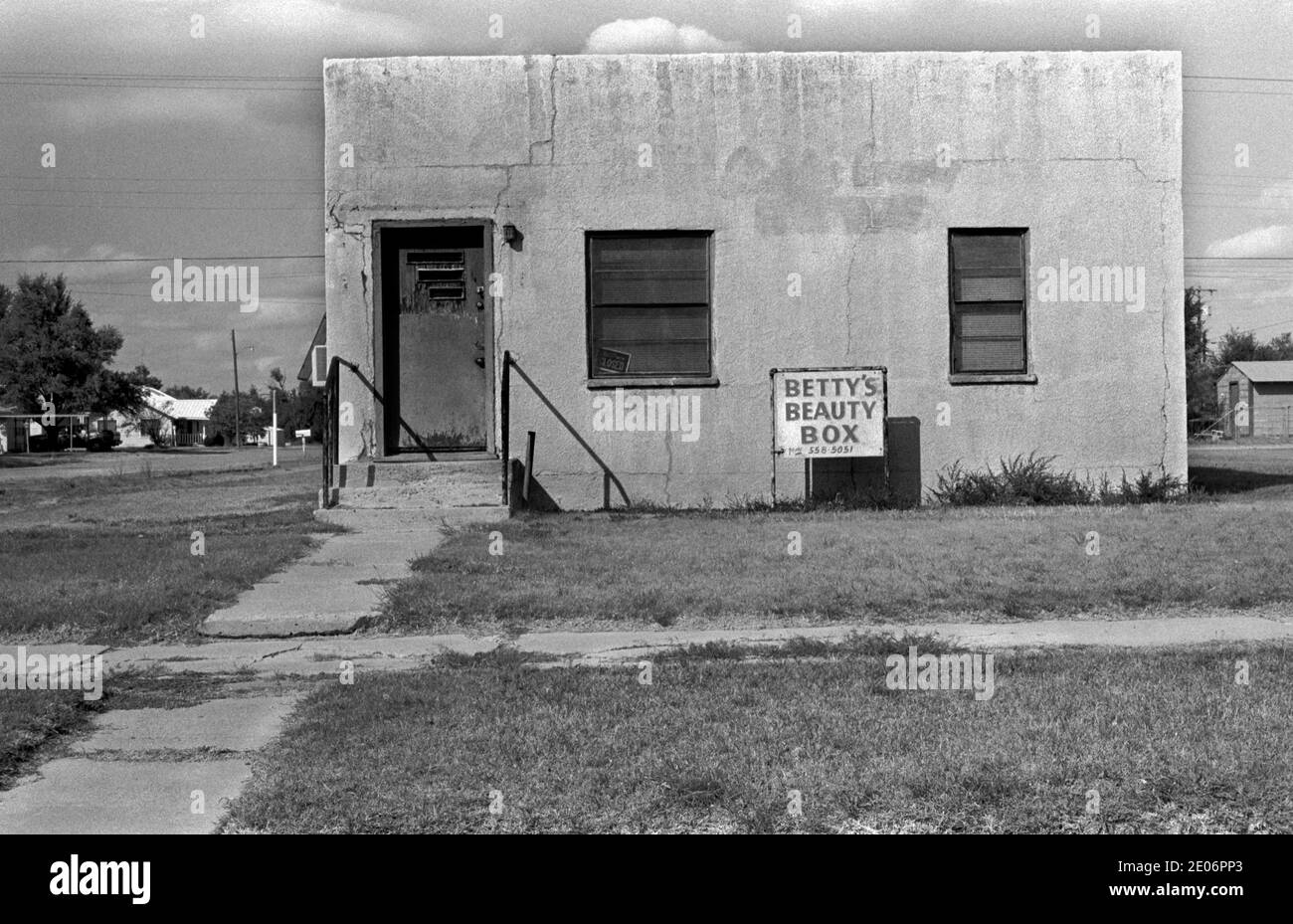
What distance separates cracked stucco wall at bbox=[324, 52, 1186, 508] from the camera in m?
14.0

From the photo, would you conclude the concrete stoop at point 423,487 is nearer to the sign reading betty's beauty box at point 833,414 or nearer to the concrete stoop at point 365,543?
the concrete stoop at point 365,543

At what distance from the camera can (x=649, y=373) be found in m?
14.3

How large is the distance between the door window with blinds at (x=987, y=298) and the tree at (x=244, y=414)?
356ft

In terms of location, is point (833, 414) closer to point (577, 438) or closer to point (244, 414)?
point (577, 438)

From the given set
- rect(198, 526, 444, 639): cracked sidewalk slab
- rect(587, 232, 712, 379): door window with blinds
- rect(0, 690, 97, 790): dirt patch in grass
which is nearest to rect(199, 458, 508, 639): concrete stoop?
rect(198, 526, 444, 639): cracked sidewalk slab

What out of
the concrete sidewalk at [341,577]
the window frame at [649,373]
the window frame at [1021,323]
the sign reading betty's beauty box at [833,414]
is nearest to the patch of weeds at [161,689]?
the concrete sidewalk at [341,577]

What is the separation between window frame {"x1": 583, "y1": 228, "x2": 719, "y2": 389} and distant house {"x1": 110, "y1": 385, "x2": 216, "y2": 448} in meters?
89.3

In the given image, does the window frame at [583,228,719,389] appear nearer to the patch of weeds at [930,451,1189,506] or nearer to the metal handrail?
the metal handrail

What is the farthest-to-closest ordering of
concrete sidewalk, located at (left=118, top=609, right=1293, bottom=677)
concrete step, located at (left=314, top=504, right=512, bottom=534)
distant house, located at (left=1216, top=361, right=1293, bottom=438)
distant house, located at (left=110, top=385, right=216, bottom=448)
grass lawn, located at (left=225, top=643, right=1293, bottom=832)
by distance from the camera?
distant house, located at (left=110, top=385, right=216, bottom=448), distant house, located at (left=1216, top=361, right=1293, bottom=438), concrete step, located at (left=314, top=504, right=512, bottom=534), concrete sidewalk, located at (left=118, top=609, right=1293, bottom=677), grass lawn, located at (left=225, top=643, right=1293, bottom=832)

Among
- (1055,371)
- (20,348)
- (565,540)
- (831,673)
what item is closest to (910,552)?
(565,540)

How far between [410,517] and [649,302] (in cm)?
382

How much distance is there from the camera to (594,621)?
818cm

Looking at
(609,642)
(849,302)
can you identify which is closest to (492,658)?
(609,642)
